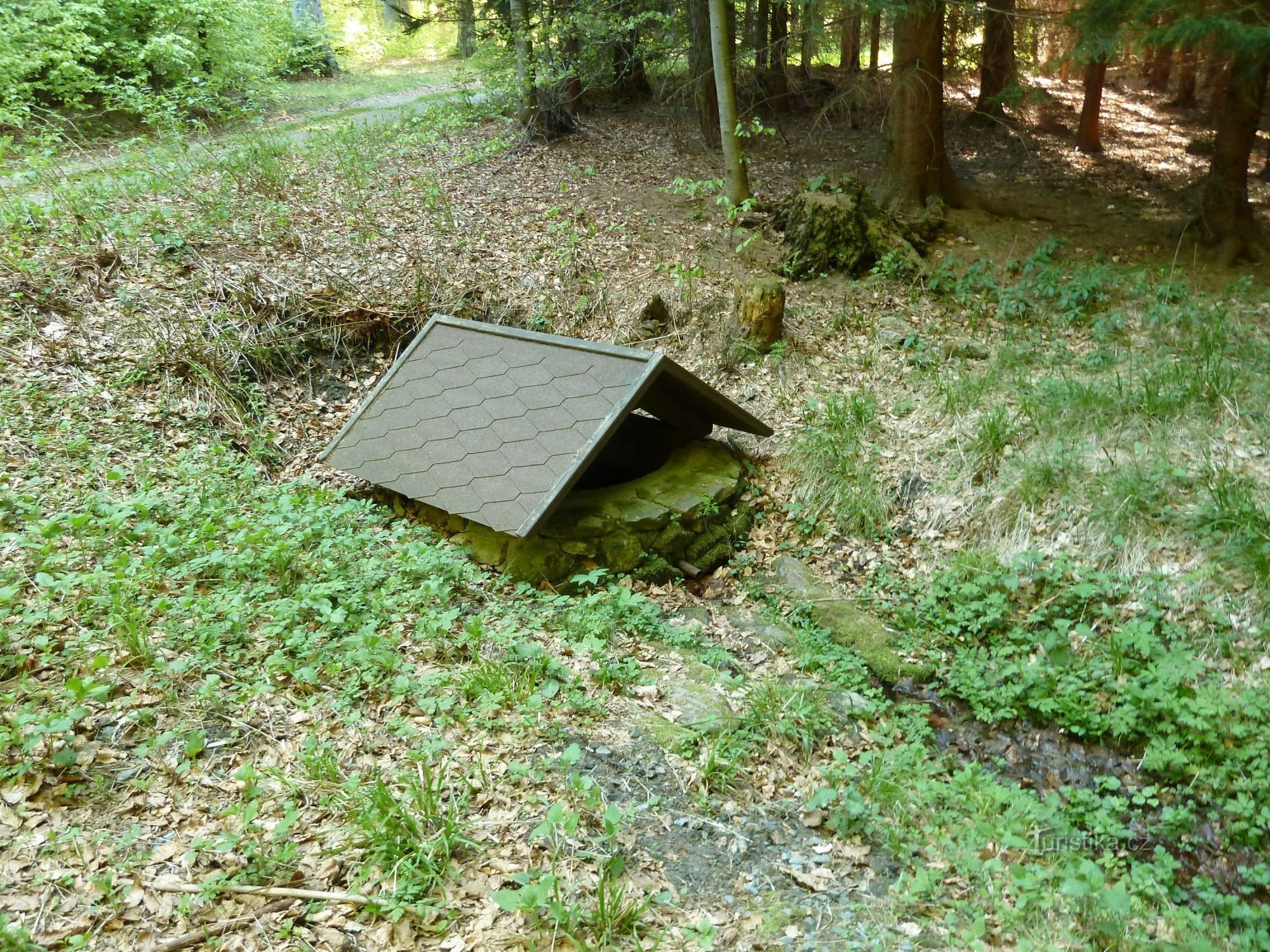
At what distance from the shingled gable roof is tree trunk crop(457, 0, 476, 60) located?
916 centimetres

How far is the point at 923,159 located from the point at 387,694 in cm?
848

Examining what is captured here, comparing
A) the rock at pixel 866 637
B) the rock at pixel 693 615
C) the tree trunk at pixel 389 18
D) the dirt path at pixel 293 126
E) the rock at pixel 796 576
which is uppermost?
the tree trunk at pixel 389 18

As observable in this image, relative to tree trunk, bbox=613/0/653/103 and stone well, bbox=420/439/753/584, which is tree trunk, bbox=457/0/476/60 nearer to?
tree trunk, bbox=613/0/653/103

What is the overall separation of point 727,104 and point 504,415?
18.1ft

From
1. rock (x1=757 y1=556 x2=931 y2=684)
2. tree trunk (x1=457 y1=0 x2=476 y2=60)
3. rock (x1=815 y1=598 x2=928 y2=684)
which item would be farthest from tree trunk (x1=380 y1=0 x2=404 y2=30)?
rock (x1=815 y1=598 x2=928 y2=684)

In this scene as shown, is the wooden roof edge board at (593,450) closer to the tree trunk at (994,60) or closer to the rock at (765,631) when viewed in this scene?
the rock at (765,631)

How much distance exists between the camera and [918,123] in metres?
9.12

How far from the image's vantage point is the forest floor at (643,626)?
294cm

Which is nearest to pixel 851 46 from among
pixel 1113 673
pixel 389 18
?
pixel 1113 673

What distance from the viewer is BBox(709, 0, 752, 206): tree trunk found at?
8.71m

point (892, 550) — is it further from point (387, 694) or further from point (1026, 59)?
point (1026, 59)

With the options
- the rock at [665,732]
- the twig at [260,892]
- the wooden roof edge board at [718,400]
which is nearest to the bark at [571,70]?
the wooden roof edge board at [718,400]

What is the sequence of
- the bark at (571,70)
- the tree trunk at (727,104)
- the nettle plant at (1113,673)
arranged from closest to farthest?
the nettle plant at (1113,673) → the tree trunk at (727,104) → the bark at (571,70)

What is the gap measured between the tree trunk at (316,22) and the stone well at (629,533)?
18026 mm
